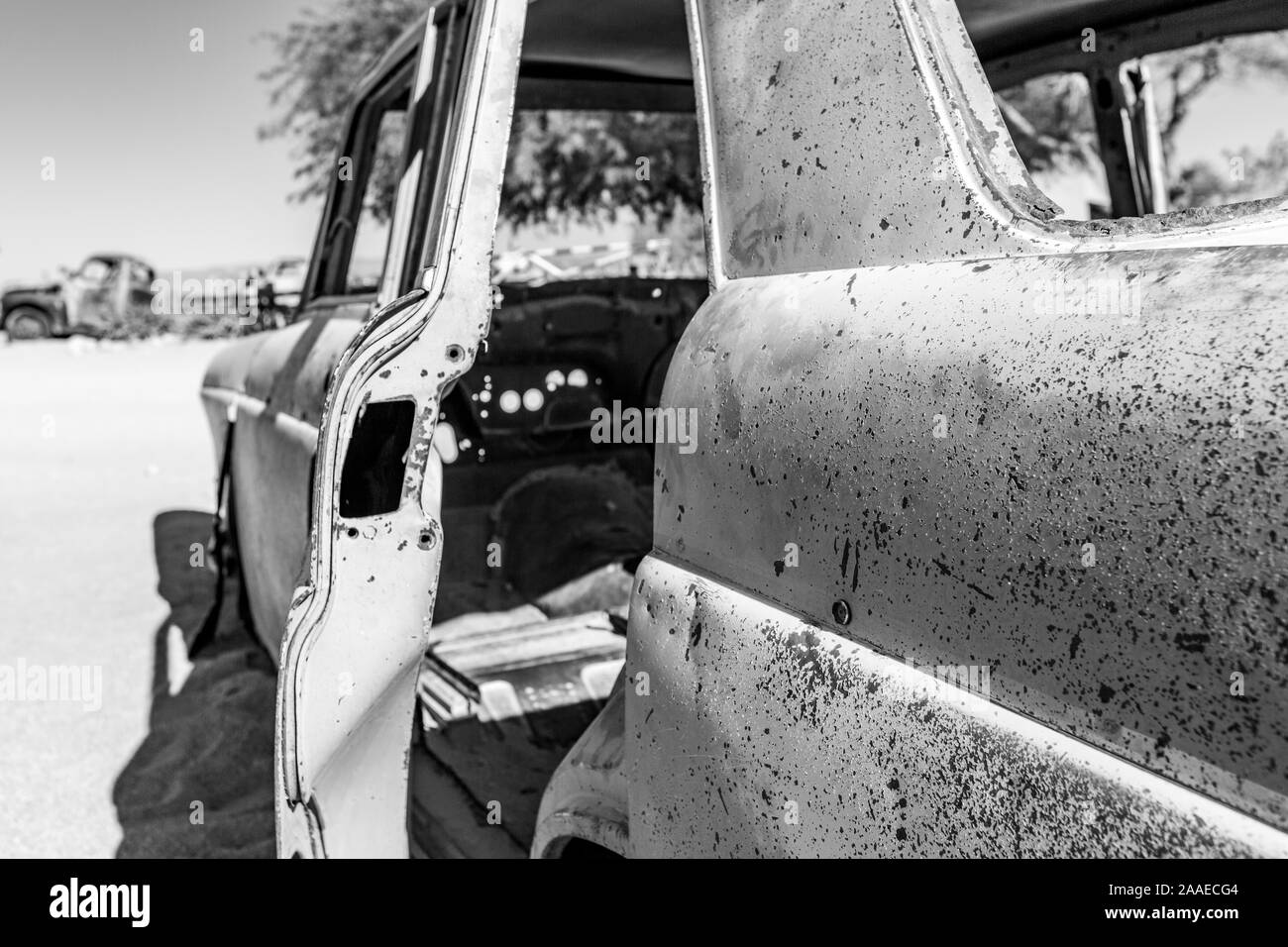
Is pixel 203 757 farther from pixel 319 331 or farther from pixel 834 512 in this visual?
pixel 834 512

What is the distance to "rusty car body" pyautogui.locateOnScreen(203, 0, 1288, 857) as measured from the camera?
2.81 feet

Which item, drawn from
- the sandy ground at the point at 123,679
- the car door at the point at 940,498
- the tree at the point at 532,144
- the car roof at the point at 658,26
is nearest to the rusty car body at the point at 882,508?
the car door at the point at 940,498

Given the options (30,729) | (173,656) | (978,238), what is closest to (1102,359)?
(978,238)

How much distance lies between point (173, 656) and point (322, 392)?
98.6 inches

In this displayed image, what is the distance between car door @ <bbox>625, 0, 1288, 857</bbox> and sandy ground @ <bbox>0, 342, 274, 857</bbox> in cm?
222

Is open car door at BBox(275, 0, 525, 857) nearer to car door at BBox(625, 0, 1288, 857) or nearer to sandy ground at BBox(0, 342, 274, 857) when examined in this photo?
car door at BBox(625, 0, 1288, 857)

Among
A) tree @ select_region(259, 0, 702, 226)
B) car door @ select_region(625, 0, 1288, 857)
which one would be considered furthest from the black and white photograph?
tree @ select_region(259, 0, 702, 226)

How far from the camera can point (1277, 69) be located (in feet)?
17.0

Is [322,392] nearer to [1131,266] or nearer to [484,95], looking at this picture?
[484,95]

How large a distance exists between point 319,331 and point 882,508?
225 centimetres

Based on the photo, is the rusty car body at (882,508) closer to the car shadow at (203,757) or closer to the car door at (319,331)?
the car door at (319,331)

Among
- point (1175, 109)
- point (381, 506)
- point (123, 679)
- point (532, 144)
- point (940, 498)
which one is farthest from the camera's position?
point (532, 144)

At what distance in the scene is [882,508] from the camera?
1.11m

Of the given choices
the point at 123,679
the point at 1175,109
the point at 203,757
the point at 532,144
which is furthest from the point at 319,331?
the point at 532,144
